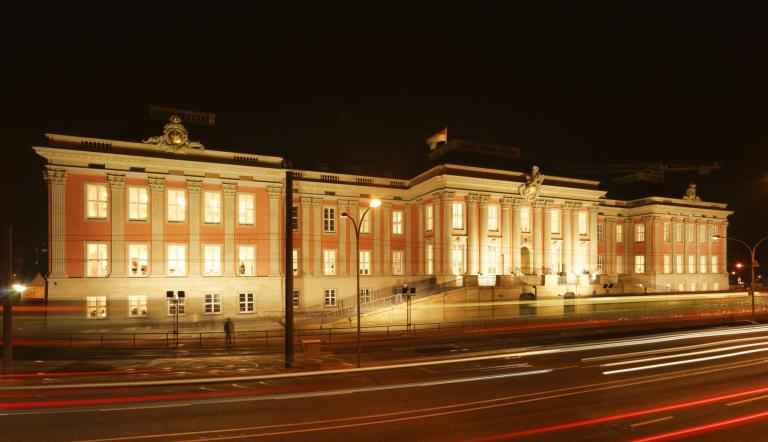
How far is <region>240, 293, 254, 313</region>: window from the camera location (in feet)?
129

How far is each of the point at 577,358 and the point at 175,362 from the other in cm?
2018

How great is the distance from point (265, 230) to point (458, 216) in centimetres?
1855

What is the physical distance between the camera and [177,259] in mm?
38031

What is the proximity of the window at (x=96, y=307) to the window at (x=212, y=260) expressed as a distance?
303 inches

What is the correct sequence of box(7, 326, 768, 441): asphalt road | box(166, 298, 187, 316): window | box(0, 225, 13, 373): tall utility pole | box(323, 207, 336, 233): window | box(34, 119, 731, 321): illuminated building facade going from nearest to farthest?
box(7, 326, 768, 441): asphalt road < box(0, 225, 13, 373): tall utility pole < box(34, 119, 731, 321): illuminated building facade < box(166, 298, 187, 316): window < box(323, 207, 336, 233): window

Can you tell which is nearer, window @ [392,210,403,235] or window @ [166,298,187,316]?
window @ [166,298,187,316]

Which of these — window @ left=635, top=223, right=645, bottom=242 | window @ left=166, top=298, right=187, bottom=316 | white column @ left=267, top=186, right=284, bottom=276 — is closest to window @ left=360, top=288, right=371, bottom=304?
white column @ left=267, top=186, right=284, bottom=276

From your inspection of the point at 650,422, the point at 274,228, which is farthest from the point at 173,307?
the point at 650,422

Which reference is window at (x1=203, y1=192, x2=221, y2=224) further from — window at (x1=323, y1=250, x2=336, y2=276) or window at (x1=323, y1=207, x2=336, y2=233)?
window at (x1=323, y1=250, x2=336, y2=276)

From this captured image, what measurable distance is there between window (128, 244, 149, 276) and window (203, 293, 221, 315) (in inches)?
204

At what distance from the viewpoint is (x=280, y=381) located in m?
17.8

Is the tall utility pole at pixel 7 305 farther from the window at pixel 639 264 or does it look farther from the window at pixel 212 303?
the window at pixel 639 264

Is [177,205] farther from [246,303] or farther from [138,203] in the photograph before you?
[246,303]

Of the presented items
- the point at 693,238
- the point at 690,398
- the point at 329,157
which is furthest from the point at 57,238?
the point at 693,238
